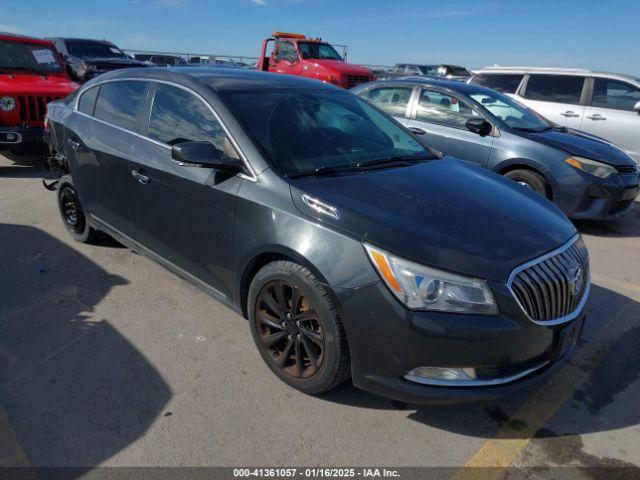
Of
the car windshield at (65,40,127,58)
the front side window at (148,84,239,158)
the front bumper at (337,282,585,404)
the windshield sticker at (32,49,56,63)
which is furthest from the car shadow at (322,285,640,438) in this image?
the car windshield at (65,40,127,58)

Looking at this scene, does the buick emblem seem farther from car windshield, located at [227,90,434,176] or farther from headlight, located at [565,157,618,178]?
headlight, located at [565,157,618,178]

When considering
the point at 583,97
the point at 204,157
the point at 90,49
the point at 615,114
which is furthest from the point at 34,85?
the point at 615,114

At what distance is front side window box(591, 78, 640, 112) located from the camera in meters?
8.23

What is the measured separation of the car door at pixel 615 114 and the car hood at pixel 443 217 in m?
6.33

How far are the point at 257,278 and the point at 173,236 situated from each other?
868 mm

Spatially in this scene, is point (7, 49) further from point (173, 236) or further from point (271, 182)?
point (271, 182)

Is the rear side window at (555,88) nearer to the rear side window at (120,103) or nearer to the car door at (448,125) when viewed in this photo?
the car door at (448,125)

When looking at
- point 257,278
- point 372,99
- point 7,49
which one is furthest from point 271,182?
point 7,49

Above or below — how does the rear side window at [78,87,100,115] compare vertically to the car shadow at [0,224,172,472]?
above

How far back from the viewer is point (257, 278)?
2814mm

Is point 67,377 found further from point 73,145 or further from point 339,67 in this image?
point 339,67

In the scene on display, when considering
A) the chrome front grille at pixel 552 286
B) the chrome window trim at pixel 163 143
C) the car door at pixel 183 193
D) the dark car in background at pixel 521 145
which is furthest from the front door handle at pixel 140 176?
the dark car in background at pixel 521 145

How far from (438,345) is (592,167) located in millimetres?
4470

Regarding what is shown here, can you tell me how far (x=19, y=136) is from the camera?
7043mm
